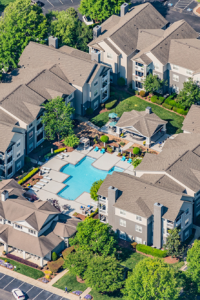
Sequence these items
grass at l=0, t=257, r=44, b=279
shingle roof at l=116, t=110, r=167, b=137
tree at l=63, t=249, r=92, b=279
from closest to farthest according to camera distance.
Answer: tree at l=63, t=249, r=92, b=279 → grass at l=0, t=257, r=44, b=279 → shingle roof at l=116, t=110, r=167, b=137

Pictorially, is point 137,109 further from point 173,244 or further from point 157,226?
point 173,244

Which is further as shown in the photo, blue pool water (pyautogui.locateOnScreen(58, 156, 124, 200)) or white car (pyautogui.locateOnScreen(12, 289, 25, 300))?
blue pool water (pyautogui.locateOnScreen(58, 156, 124, 200))

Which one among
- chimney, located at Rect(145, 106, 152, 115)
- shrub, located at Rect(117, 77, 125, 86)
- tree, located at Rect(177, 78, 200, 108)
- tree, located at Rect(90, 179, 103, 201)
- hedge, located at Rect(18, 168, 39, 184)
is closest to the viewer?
tree, located at Rect(90, 179, 103, 201)

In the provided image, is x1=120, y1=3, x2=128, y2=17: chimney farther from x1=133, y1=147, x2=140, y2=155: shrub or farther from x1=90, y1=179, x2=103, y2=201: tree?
x1=90, y1=179, x2=103, y2=201: tree

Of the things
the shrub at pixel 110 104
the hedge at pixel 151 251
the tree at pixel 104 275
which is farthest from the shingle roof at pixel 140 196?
the shrub at pixel 110 104

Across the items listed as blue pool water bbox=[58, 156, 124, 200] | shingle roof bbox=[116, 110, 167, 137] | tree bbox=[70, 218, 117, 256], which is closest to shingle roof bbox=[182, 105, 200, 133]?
shingle roof bbox=[116, 110, 167, 137]
